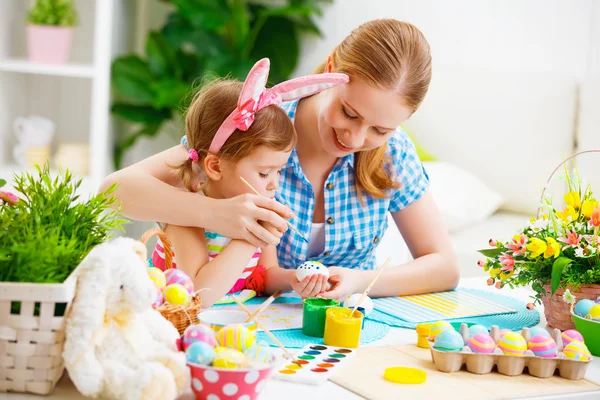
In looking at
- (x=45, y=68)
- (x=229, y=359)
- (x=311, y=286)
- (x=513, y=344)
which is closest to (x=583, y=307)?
(x=513, y=344)

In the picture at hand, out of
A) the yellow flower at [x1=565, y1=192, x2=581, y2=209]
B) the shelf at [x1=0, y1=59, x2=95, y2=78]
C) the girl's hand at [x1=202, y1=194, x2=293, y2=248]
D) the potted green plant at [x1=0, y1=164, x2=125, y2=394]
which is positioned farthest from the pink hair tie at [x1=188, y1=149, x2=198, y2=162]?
the shelf at [x1=0, y1=59, x2=95, y2=78]

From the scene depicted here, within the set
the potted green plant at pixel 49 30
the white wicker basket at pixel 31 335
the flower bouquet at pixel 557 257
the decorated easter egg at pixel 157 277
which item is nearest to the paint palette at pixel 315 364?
the decorated easter egg at pixel 157 277

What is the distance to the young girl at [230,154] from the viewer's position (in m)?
1.60

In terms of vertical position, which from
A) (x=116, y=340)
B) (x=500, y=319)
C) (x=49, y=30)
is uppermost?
(x=49, y=30)

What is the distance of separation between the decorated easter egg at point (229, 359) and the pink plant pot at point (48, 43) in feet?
9.78

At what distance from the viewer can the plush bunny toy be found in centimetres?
105

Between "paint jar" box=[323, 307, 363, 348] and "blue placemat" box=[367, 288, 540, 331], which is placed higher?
Answer: "paint jar" box=[323, 307, 363, 348]

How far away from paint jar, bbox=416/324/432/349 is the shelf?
8.94 feet

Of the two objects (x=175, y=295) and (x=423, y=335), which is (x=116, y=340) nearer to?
(x=175, y=295)

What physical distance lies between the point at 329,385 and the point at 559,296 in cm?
59

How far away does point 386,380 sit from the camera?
4.09 feet

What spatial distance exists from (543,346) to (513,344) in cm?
5

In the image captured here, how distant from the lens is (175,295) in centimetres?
127

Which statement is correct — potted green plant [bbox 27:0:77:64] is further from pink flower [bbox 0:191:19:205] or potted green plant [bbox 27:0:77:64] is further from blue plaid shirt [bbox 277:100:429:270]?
pink flower [bbox 0:191:19:205]
